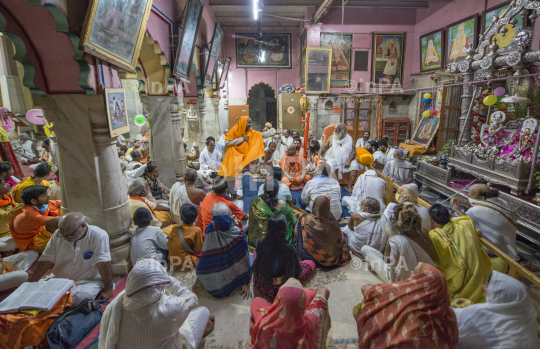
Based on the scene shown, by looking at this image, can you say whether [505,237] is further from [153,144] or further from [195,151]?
[195,151]

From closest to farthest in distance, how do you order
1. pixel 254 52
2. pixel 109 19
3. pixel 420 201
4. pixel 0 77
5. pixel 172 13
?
pixel 109 19
pixel 420 201
pixel 172 13
pixel 0 77
pixel 254 52

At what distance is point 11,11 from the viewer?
271cm

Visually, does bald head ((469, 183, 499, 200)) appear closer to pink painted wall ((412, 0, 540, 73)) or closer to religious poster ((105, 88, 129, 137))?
religious poster ((105, 88, 129, 137))

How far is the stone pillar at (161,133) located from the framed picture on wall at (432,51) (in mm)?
9078

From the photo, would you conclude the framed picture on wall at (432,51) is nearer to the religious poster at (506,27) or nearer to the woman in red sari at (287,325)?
the religious poster at (506,27)

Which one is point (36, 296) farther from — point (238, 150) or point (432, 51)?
point (432, 51)

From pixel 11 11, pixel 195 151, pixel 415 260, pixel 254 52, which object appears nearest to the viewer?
pixel 415 260

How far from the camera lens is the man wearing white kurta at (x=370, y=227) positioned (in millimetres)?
3418

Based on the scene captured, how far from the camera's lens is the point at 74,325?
2.33 meters

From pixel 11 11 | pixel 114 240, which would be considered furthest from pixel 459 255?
pixel 11 11

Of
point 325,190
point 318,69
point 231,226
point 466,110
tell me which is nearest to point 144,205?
point 231,226

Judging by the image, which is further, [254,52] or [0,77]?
[254,52]

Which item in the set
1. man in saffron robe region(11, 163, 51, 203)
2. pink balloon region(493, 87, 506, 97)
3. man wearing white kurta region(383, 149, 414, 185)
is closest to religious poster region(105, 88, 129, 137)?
man in saffron robe region(11, 163, 51, 203)

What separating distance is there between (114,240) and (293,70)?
47.8 ft
